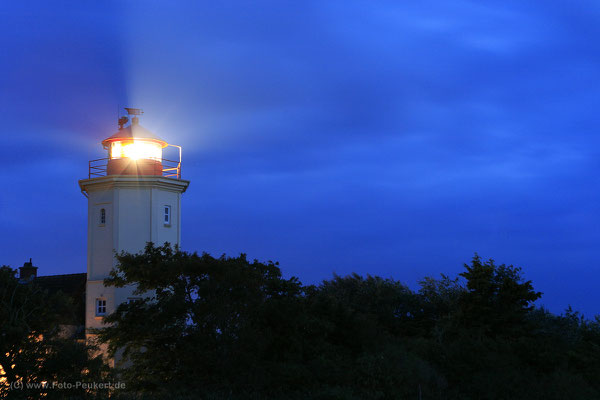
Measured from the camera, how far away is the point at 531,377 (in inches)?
855

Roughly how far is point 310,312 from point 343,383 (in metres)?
3.90

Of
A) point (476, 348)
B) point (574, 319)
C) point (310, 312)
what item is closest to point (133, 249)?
point (310, 312)

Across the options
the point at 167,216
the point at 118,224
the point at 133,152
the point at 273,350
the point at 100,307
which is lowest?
the point at 273,350

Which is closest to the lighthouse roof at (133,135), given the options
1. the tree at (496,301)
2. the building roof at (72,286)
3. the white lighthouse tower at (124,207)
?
the white lighthouse tower at (124,207)

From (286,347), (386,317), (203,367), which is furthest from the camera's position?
(386,317)

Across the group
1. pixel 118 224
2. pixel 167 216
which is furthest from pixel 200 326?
pixel 167 216

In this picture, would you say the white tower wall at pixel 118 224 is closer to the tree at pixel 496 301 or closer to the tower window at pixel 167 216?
the tower window at pixel 167 216

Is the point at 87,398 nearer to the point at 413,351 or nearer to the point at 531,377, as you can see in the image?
the point at 413,351

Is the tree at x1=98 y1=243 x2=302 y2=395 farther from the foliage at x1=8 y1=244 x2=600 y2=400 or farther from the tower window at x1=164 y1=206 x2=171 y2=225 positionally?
the tower window at x1=164 y1=206 x2=171 y2=225

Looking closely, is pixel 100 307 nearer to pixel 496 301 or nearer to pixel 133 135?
pixel 133 135

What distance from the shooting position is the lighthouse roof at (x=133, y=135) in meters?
27.6

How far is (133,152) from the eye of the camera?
1094 inches

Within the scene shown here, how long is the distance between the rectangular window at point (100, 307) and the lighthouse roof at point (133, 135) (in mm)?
6573

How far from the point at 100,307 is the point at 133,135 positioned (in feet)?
23.6
